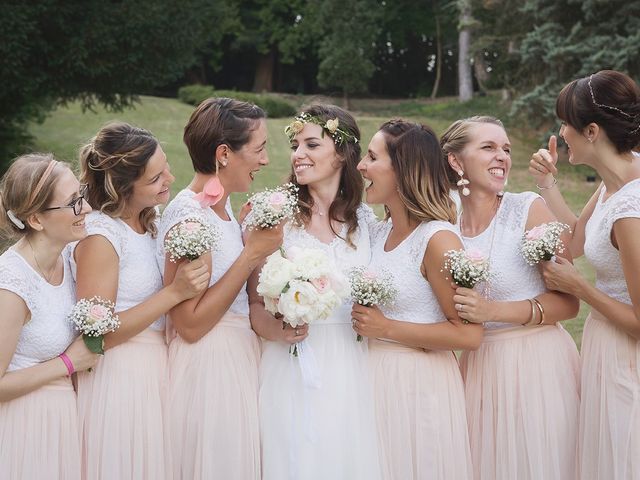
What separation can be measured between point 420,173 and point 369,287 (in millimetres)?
844

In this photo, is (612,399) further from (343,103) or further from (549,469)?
(343,103)

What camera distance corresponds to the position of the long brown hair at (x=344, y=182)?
4.89 meters

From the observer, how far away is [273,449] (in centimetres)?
432

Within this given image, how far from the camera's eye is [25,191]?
4047mm

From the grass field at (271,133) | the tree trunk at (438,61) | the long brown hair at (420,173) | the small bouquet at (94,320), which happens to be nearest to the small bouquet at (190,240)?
the small bouquet at (94,320)

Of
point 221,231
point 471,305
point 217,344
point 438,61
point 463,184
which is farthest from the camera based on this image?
point 438,61

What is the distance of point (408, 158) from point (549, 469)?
2044 millimetres

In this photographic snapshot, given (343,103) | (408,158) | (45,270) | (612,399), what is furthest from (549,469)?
(343,103)

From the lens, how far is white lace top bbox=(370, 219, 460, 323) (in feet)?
14.6

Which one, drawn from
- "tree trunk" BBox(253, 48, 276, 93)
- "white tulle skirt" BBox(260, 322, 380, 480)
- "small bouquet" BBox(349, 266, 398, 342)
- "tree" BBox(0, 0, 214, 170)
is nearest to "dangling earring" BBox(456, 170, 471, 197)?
"small bouquet" BBox(349, 266, 398, 342)

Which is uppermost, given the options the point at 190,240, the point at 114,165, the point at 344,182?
the point at 114,165

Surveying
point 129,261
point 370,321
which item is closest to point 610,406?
point 370,321

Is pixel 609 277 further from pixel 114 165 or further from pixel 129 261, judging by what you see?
pixel 114 165

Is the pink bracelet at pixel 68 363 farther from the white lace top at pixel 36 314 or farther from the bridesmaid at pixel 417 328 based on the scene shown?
the bridesmaid at pixel 417 328
